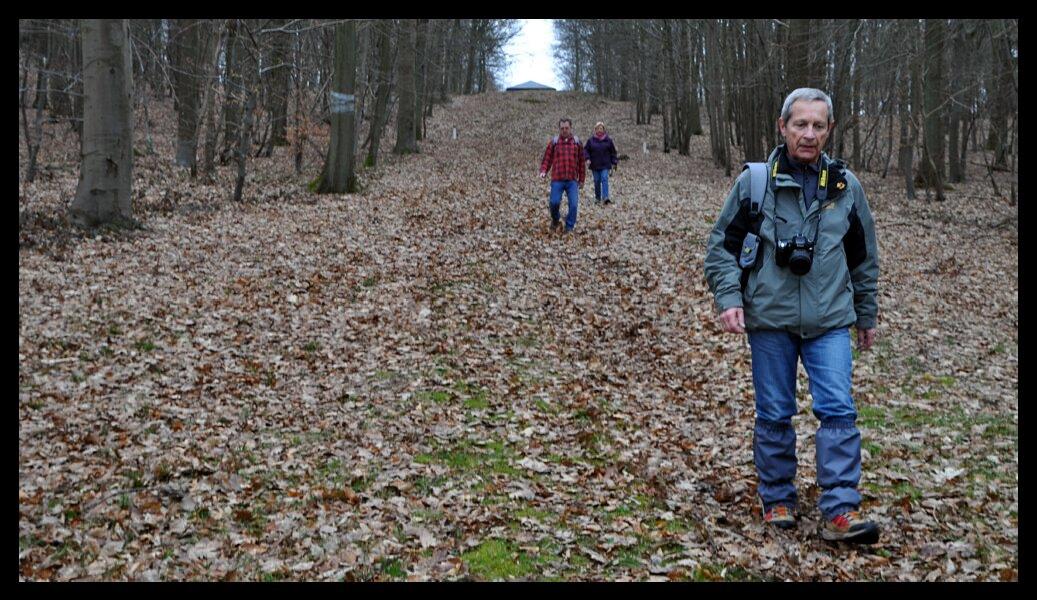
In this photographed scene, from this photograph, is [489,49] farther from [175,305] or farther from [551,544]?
[551,544]

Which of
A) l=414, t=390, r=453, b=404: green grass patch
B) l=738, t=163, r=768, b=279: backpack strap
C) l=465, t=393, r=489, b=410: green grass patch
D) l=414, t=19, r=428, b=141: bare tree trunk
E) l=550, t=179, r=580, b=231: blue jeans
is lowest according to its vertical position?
l=465, t=393, r=489, b=410: green grass patch

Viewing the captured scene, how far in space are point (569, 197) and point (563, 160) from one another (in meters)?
0.72

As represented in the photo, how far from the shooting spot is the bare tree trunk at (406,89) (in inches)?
1132

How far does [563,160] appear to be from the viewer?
1498cm

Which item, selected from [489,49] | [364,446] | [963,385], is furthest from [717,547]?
[489,49]

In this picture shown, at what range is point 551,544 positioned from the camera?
184 inches

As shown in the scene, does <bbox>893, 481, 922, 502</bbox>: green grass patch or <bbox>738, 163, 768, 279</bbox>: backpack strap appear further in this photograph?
<bbox>893, 481, 922, 502</bbox>: green grass patch

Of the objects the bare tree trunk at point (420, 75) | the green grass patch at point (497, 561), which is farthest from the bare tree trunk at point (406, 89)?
the green grass patch at point (497, 561)

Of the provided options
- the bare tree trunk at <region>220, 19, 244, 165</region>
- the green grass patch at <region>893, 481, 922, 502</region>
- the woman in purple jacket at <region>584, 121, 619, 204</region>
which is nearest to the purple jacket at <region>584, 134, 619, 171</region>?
the woman in purple jacket at <region>584, 121, 619, 204</region>

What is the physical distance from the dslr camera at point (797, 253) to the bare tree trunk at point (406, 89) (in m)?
25.6

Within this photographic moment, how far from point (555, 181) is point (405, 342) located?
6.82 metres

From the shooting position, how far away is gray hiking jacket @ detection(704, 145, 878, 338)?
4.44m

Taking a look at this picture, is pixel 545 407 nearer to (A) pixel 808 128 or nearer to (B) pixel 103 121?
(A) pixel 808 128

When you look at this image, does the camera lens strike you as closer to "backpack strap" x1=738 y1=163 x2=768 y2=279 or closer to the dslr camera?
the dslr camera
